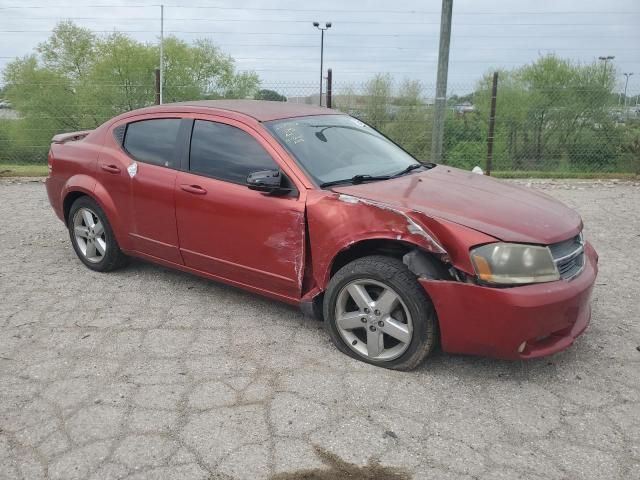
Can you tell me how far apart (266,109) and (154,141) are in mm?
941

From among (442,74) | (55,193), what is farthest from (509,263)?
(442,74)

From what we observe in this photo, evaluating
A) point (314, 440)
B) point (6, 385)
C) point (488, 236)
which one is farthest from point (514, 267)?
point (6, 385)

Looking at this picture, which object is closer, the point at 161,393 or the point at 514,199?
the point at 161,393

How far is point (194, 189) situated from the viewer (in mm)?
4094

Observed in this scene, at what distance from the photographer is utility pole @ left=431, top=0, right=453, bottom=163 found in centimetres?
830

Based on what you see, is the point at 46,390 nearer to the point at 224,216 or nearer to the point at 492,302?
the point at 224,216

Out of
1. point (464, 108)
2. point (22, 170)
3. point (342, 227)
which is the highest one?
point (464, 108)

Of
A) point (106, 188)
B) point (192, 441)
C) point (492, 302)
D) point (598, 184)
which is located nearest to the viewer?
point (192, 441)

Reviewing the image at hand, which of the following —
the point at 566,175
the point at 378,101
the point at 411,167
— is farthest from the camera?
the point at 378,101

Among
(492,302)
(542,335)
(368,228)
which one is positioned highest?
(368,228)

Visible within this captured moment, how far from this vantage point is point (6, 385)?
10.6 feet

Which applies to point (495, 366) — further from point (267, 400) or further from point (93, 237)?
point (93, 237)

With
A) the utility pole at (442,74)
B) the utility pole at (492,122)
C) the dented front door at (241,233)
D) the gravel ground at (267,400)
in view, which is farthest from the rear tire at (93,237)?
the utility pole at (492,122)

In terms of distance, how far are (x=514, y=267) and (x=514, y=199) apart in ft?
2.55
